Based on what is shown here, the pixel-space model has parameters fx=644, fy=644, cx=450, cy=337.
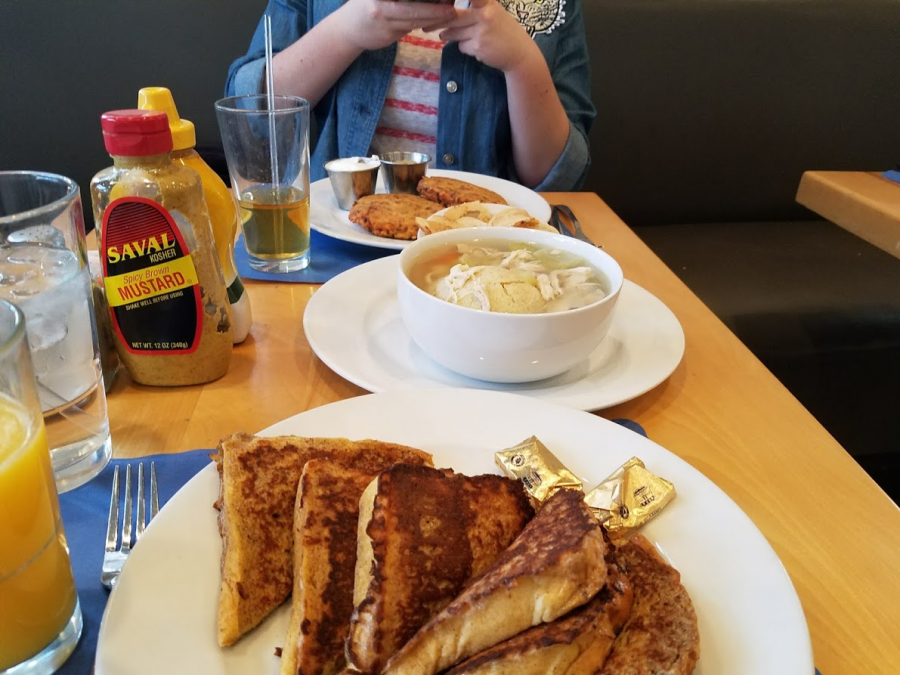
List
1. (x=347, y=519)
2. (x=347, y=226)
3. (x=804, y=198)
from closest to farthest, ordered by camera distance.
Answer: (x=347, y=519) < (x=347, y=226) < (x=804, y=198)

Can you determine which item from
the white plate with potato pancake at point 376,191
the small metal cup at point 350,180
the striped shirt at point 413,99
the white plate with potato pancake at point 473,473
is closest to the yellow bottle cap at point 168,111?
the white plate with potato pancake at point 473,473

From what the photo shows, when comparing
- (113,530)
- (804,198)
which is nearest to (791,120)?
(804,198)

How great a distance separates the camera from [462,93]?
7.63 ft

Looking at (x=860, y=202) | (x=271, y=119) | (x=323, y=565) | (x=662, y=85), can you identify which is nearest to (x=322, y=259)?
(x=271, y=119)

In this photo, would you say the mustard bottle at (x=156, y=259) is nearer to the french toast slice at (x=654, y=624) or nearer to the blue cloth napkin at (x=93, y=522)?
the blue cloth napkin at (x=93, y=522)

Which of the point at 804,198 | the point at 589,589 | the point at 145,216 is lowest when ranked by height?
the point at 804,198

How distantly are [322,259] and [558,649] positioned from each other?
1214mm

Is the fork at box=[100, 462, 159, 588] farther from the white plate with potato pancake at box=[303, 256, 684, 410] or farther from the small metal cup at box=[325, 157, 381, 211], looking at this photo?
the small metal cup at box=[325, 157, 381, 211]

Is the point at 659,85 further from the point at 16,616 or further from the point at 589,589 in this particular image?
the point at 16,616

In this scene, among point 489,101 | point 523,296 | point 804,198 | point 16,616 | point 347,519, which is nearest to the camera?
point 16,616

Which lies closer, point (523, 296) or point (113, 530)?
point (113, 530)

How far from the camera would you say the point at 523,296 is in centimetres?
115

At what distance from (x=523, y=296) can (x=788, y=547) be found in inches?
22.0

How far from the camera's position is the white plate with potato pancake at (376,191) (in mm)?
1624
